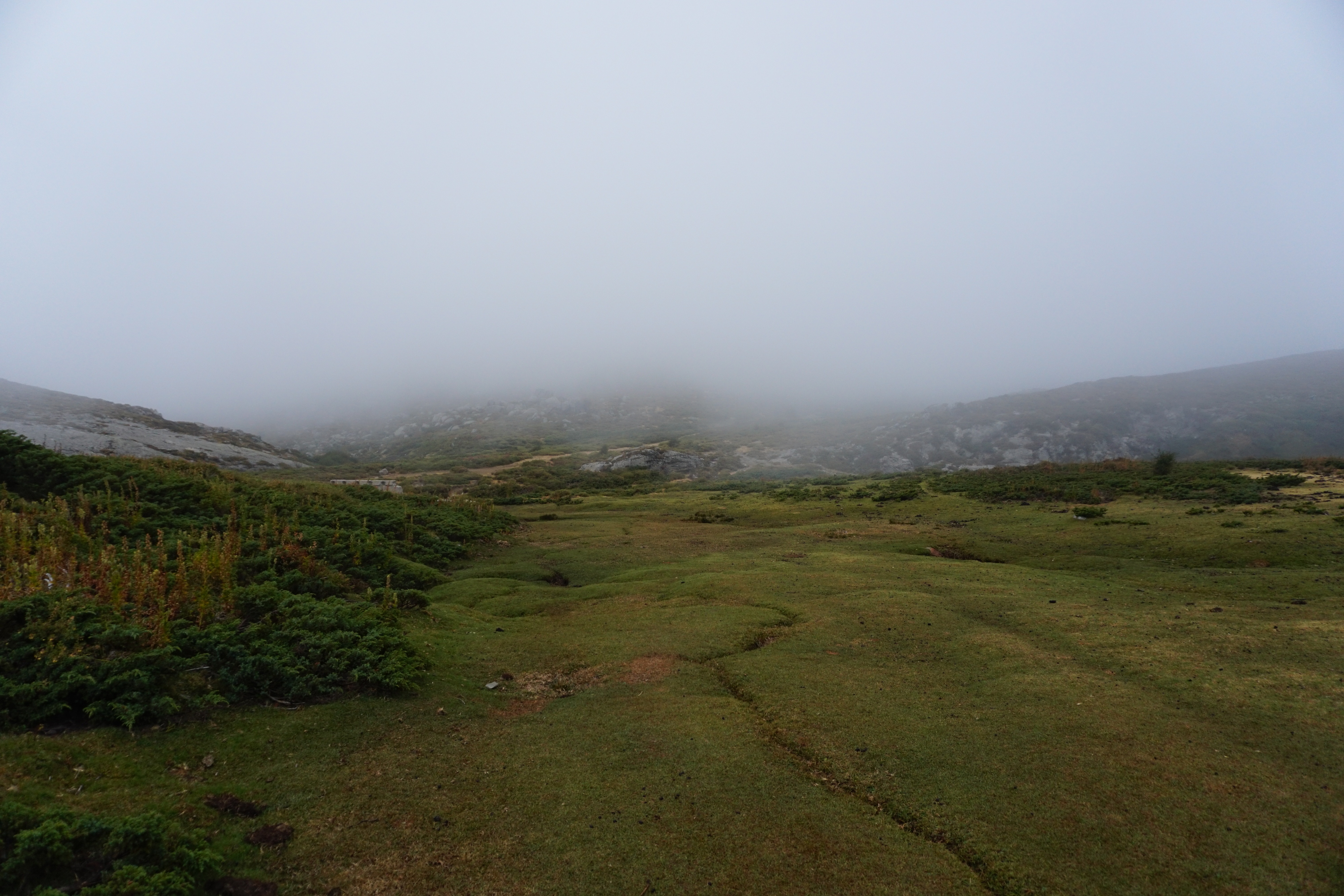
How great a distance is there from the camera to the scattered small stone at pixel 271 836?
898 cm

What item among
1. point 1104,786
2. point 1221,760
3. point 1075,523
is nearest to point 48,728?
point 1104,786

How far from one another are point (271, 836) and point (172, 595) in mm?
8757

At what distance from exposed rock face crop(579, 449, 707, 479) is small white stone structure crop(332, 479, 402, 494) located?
1457 inches

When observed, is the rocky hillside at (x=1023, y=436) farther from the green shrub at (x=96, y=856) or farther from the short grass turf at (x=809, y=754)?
the green shrub at (x=96, y=856)

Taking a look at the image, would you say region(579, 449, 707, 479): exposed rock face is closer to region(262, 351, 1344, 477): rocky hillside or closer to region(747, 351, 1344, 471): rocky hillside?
region(262, 351, 1344, 477): rocky hillside

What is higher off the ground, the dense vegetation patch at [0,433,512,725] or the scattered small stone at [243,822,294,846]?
the dense vegetation patch at [0,433,512,725]

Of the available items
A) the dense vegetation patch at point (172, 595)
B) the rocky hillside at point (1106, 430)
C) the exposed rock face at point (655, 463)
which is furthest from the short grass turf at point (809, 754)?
the rocky hillside at point (1106, 430)

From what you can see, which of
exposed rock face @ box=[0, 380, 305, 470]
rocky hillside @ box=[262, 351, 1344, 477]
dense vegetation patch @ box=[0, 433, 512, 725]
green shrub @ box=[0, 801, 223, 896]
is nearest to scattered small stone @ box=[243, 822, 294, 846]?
green shrub @ box=[0, 801, 223, 896]

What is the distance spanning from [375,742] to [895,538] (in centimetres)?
3366

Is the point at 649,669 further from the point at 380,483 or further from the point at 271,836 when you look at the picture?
the point at 380,483

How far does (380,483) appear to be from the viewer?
7044 centimetres

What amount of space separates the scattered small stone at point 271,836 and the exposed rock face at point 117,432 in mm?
48026

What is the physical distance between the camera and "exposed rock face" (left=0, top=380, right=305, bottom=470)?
54812 millimetres

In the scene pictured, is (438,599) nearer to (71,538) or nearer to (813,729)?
(71,538)
